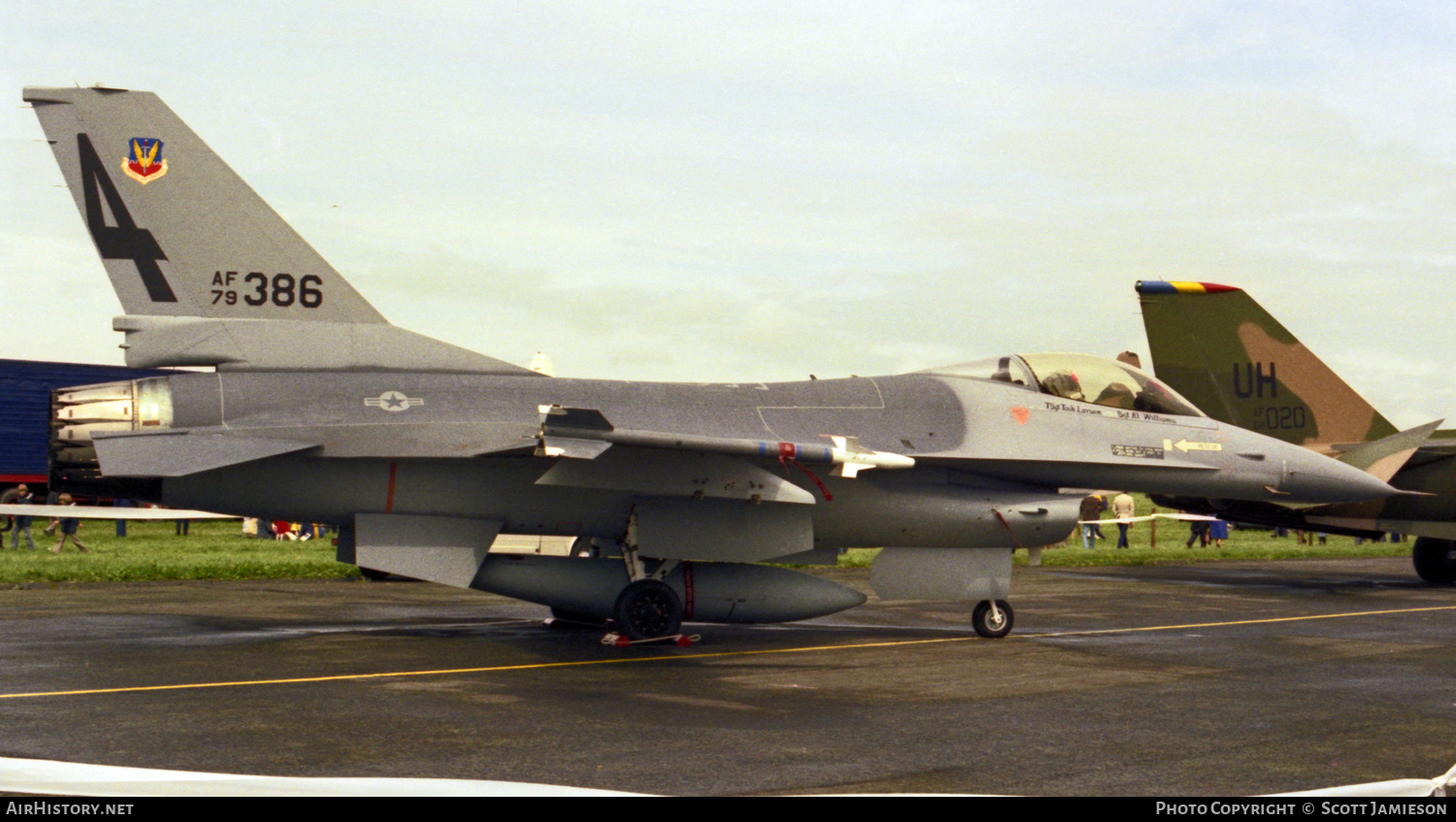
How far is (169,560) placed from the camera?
21.8 meters

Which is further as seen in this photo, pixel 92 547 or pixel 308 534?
pixel 308 534

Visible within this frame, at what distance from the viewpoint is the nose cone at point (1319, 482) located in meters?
14.0

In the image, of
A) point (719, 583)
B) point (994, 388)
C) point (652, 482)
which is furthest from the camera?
point (994, 388)

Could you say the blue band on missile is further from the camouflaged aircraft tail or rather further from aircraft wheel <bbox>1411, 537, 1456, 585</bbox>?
the camouflaged aircraft tail

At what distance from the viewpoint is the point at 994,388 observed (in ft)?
43.9

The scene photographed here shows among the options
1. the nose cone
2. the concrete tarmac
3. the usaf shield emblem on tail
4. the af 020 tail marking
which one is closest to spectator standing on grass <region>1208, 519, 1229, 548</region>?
the concrete tarmac

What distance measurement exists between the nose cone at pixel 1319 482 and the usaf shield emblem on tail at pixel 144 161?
12.1 m

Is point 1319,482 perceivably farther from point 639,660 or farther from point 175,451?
point 175,451

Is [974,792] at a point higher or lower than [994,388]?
lower

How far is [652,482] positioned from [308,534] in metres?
24.7

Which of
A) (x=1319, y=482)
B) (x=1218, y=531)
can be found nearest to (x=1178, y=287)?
(x=1319, y=482)

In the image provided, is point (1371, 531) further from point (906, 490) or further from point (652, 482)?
point (652, 482)

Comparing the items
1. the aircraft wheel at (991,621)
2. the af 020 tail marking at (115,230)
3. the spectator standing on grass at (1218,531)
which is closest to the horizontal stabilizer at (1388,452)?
the aircraft wheel at (991,621)

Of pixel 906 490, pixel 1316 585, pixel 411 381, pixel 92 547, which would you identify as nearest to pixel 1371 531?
pixel 1316 585
